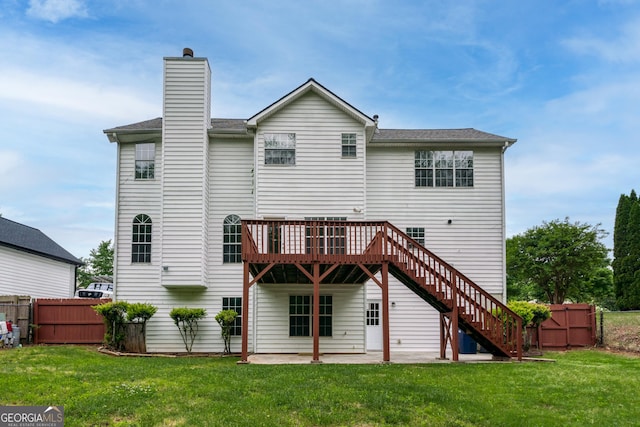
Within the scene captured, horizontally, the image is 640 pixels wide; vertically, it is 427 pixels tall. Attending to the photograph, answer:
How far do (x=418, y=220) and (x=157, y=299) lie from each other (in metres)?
9.16

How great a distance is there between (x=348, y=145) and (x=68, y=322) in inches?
462

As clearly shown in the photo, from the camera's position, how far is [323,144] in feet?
60.4

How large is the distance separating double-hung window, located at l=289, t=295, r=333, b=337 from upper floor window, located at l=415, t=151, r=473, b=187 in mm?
5289

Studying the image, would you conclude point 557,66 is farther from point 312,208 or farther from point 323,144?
point 312,208

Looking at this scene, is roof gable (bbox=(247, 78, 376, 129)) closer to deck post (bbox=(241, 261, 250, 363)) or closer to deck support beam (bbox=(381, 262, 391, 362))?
deck support beam (bbox=(381, 262, 391, 362))

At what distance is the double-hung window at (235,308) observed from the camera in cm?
1869

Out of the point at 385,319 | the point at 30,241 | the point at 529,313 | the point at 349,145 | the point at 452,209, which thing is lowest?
the point at 529,313

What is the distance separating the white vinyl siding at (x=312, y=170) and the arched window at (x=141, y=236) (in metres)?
4.06

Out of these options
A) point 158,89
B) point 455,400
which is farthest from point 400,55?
point 455,400

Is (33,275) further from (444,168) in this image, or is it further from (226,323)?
(444,168)

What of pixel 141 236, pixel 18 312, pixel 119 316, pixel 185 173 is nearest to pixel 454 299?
pixel 185 173

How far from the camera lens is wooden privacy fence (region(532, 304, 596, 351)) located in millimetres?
19672

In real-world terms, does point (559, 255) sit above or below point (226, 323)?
above

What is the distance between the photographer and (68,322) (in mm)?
20125
